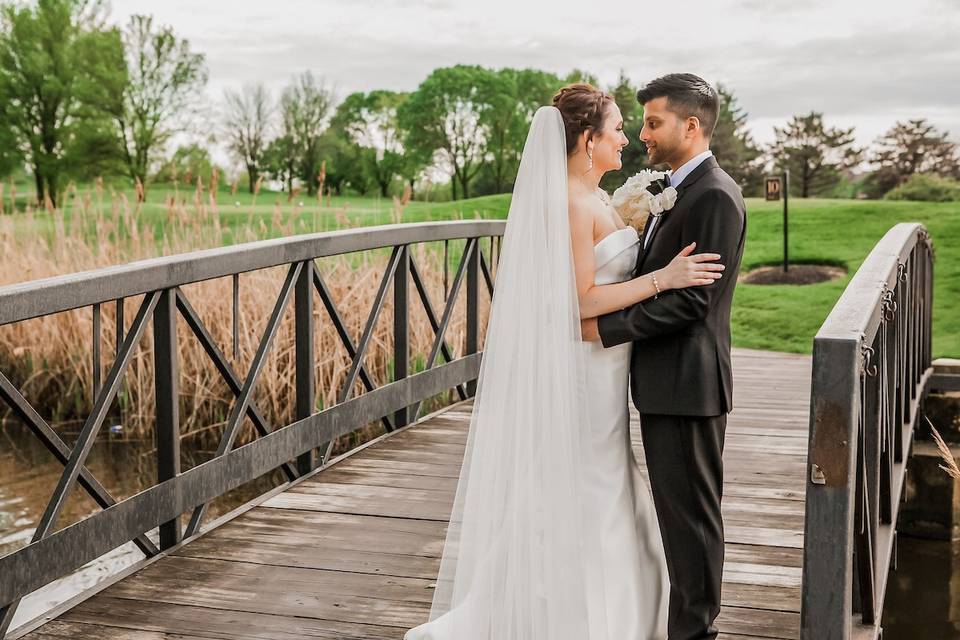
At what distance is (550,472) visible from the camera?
9.62 feet

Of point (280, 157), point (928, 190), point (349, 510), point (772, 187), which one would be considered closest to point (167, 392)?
point (349, 510)

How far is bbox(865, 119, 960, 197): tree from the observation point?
109ft

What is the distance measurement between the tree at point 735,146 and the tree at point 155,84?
682 inches

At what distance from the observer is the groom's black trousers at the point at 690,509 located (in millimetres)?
2721

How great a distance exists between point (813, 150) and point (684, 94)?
34497 millimetres

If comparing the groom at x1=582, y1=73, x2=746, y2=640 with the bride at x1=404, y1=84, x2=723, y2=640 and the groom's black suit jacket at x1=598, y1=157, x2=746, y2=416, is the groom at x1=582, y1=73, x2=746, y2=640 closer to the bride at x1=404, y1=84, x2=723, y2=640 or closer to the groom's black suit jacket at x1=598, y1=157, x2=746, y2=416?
the groom's black suit jacket at x1=598, y1=157, x2=746, y2=416

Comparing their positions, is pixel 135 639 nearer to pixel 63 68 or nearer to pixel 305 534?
pixel 305 534

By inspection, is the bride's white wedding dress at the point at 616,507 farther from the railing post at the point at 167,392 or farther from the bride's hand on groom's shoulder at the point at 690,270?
the railing post at the point at 167,392

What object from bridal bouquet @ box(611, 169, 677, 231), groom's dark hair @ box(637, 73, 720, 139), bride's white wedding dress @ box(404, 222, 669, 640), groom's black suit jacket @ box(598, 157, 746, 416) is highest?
groom's dark hair @ box(637, 73, 720, 139)

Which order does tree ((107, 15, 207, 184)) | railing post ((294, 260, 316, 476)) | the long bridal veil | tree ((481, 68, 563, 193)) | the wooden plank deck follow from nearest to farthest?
the long bridal veil, the wooden plank deck, railing post ((294, 260, 316, 476)), tree ((107, 15, 207, 184)), tree ((481, 68, 563, 193))

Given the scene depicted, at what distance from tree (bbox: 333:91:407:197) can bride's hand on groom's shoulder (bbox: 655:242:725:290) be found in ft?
133

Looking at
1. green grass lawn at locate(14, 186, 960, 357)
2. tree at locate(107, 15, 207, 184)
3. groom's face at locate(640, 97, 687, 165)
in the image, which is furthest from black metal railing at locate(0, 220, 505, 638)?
tree at locate(107, 15, 207, 184)

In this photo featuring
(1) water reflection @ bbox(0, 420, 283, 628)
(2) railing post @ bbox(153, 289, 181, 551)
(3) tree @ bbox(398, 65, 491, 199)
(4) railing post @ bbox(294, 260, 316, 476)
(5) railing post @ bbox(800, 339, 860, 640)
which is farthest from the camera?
(3) tree @ bbox(398, 65, 491, 199)

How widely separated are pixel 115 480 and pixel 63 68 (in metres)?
31.5
